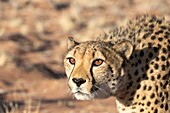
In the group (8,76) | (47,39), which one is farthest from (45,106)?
(47,39)

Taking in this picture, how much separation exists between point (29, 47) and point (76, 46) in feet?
34.1

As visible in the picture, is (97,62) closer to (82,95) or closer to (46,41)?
(82,95)

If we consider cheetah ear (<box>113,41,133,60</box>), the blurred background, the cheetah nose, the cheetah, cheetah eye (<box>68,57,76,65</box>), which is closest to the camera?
the cheetah nose

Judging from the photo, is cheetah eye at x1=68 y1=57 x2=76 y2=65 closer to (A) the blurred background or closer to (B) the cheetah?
(B) the cheetah

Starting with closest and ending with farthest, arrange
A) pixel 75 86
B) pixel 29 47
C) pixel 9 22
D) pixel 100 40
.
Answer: pixel 75 86
pixel 100 40
pixel 29 47
pixel 9 22

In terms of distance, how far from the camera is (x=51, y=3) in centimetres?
2453

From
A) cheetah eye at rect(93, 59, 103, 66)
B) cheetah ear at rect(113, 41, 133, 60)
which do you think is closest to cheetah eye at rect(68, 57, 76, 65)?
cheetah eye at rect(93, 59, 103, 66)

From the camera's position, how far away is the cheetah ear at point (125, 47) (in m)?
6.33

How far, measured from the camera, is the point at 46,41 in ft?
59.0

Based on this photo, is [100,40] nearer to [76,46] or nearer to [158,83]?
[76,46]

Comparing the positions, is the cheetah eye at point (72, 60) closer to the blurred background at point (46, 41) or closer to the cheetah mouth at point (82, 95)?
the cheetah mouth at point (82, 95)

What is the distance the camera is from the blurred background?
10398mm

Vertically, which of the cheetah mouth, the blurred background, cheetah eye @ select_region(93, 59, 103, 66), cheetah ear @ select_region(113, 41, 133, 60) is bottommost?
the blurred background

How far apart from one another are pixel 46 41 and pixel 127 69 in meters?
11.7
